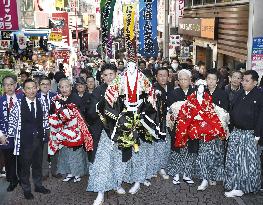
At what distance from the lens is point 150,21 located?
11.6 metres

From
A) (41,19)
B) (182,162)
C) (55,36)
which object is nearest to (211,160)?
(182,162)

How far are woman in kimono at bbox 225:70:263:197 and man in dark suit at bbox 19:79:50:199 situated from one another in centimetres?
306

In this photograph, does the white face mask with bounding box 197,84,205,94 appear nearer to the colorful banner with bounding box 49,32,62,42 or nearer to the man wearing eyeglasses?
the man wearing eyeglasses

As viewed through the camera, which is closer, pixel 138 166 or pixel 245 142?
pixel 245 142

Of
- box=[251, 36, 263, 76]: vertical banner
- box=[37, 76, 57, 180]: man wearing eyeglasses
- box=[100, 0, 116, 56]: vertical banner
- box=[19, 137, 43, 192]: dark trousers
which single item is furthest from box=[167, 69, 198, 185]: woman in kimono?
box=[251, 36, 263, 76]: vertical banner

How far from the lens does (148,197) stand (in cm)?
583

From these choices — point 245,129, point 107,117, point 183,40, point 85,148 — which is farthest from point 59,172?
point 183,40

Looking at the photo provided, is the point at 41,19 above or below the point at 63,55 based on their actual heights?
above

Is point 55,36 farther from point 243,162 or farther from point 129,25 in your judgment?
point 243,162

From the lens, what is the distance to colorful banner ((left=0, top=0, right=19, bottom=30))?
35.0 feet

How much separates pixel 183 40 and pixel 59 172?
2075cm

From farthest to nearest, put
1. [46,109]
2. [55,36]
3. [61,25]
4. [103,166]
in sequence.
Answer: [61,25] < [55,36] < [46,109] < [103,166]

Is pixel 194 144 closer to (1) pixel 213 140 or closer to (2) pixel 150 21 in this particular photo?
(1) pixel 213 140

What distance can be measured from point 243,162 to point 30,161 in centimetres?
335
